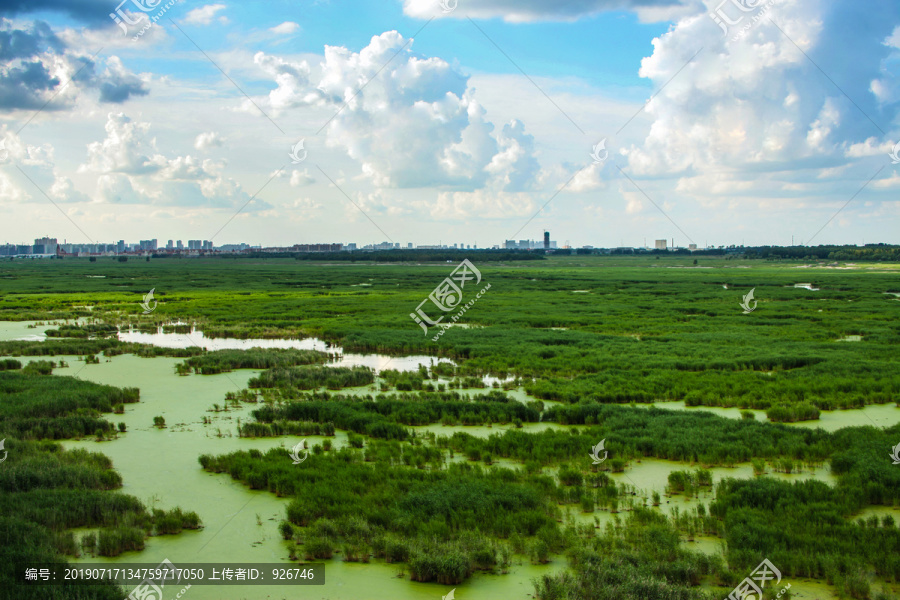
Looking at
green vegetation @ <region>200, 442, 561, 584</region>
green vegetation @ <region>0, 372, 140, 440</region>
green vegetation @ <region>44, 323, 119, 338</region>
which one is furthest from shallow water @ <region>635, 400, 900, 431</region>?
green vegetation @ <region>44, 323, 119, 338</region>

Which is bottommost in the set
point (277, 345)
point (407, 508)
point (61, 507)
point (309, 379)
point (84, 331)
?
point (407, 508)

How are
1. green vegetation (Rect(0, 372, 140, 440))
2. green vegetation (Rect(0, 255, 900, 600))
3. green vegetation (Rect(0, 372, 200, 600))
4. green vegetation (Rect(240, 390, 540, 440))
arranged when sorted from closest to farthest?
green vegetation (Rect(0, 372, 200, 600))
green vegetation (Rect(0, 255, 900, 600))
green vegetation (Rect(0, 372, 140, 440))
green vegetation (Rect(240, 390, 540, 440))

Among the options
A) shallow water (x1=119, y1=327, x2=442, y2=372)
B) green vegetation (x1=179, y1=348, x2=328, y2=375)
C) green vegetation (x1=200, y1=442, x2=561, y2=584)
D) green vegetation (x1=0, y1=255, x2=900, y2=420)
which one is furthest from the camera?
shallow water (x1=119, y1=327, x2=442, y2=372)

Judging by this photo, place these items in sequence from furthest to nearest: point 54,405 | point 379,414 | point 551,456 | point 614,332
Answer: point 614,332 < point 379,414 < point 54,405 < point 551,456

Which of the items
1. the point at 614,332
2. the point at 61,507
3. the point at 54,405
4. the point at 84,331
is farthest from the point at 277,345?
the point at 61,507

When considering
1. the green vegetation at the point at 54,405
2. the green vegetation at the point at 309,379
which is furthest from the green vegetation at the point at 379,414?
the green vegetation at the point at 54,405

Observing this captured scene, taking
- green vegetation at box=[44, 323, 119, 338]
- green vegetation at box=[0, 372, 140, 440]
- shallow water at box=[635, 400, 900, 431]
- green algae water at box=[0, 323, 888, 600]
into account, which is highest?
green vegetation at box=[44, 323, 119, 338]

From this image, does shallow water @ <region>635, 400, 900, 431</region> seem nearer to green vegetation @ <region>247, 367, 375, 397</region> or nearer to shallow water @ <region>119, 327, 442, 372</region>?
green vegetation @ <region>247, 367, 375, 397</region>

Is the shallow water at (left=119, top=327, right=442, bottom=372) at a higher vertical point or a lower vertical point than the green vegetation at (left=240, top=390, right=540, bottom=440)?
higher

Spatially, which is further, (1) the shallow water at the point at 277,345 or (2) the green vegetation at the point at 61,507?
(1) the shallow water at the point at 277,345

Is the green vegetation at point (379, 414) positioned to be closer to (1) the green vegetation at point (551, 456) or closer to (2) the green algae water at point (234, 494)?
(1) the green vegetation at point (551, 456)

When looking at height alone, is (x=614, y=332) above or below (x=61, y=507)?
above

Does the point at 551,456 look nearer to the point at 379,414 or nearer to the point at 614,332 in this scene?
the point at 379,414

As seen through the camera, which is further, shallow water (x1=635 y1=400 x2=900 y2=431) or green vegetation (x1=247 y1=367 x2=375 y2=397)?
green vegetation (x1=247 y1=367 x2=375 y2=397)
